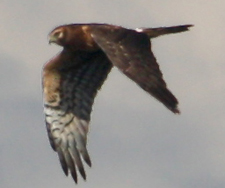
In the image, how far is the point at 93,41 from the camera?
2138 cm

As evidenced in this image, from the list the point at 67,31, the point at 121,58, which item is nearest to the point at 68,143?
the point at 67,31

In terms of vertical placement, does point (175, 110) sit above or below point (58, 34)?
below

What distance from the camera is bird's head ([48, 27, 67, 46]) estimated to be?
2181 centimetres

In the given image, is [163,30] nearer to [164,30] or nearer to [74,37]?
[164,30]

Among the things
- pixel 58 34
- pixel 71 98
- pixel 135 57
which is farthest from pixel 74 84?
pixel 135 57

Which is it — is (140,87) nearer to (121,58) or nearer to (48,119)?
(121,58)

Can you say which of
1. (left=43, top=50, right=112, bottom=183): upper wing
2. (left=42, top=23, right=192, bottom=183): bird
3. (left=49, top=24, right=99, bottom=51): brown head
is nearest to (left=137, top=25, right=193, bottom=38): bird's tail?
(left=42, top=23, right=192, bottom=183): bird

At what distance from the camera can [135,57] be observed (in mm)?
19781

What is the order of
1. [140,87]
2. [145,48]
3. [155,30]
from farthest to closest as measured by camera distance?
[155,30] < [145,48] < [140,87]

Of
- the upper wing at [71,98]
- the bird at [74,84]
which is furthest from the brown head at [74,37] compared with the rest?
the upper wing at [71,98]

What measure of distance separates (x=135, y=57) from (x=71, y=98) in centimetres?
320

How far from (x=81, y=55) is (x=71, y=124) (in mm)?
1119

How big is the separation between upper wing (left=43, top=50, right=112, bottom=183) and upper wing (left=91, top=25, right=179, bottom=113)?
1.47m

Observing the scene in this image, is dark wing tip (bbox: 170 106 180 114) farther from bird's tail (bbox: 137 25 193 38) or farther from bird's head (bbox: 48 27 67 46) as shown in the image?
bird's head (bbox: 48 27 67 46)
